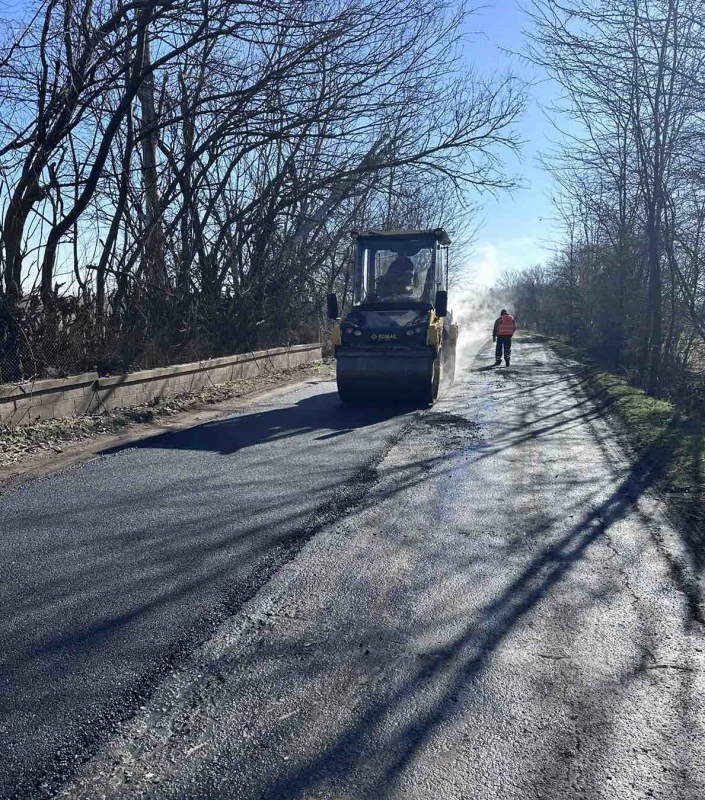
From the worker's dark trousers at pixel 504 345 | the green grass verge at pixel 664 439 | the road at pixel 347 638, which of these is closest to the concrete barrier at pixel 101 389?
the road at pixel 347 638

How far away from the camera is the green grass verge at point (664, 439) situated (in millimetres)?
7121

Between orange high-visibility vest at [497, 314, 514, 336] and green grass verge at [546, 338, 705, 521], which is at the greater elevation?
orange high-visibility vest at [497, 314, 514, 336]

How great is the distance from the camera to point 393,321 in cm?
1327

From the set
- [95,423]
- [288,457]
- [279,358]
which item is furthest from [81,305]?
[279,358]

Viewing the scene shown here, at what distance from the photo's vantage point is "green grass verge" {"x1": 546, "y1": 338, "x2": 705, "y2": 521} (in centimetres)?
712

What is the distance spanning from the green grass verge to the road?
0.40 m

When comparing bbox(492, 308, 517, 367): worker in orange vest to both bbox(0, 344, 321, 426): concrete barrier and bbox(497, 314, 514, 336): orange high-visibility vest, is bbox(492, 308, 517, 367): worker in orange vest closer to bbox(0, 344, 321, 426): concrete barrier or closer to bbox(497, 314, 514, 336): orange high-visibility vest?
bbox(497, 314, 514, 336): orange high-visibility vest

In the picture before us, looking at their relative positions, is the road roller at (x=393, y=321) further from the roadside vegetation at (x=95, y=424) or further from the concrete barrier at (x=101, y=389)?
the concrete barrier at (x=101, y=389)

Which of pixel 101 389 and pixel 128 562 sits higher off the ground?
pixel 101 389

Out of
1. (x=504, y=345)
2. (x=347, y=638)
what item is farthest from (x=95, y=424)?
(x=504, y=345)

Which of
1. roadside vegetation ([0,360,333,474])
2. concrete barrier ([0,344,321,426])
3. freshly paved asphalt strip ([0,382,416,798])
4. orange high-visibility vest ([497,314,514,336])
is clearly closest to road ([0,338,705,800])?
freshly paved asphalt strip ([0,382,416,798])

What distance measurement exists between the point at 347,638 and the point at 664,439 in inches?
295

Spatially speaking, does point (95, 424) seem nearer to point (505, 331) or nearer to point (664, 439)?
point (664, 439)

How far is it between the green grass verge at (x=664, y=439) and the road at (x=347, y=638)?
15.8 inches
